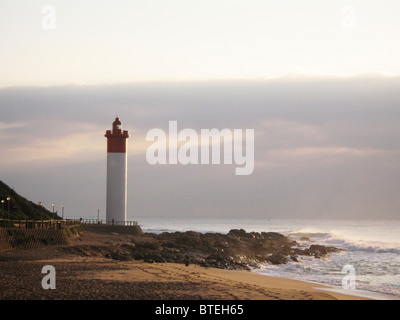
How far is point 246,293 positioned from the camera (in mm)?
18188

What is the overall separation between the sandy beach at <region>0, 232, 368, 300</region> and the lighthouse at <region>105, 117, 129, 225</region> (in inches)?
760

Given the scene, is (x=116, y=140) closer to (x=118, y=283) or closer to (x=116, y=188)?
(x=116, y=188)

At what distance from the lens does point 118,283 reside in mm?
18703

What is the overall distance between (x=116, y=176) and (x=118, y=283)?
28942 millimetres

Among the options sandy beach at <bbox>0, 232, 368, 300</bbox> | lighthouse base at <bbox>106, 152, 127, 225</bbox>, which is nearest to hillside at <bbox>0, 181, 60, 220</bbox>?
lighthouse base at <bbox>106, 152, 127, 225</bbox>

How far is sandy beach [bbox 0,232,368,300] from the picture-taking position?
16.1 m

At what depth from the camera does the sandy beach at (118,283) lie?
52.9ft

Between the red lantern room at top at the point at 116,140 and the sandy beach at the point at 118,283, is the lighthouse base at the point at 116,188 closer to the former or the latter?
the red lantern room at top at the point at 116,140

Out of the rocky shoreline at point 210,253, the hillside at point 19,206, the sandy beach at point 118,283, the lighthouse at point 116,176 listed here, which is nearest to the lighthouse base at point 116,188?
the lighthouse at point 116,176

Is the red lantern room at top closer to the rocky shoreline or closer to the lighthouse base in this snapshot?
the lighthouse base
